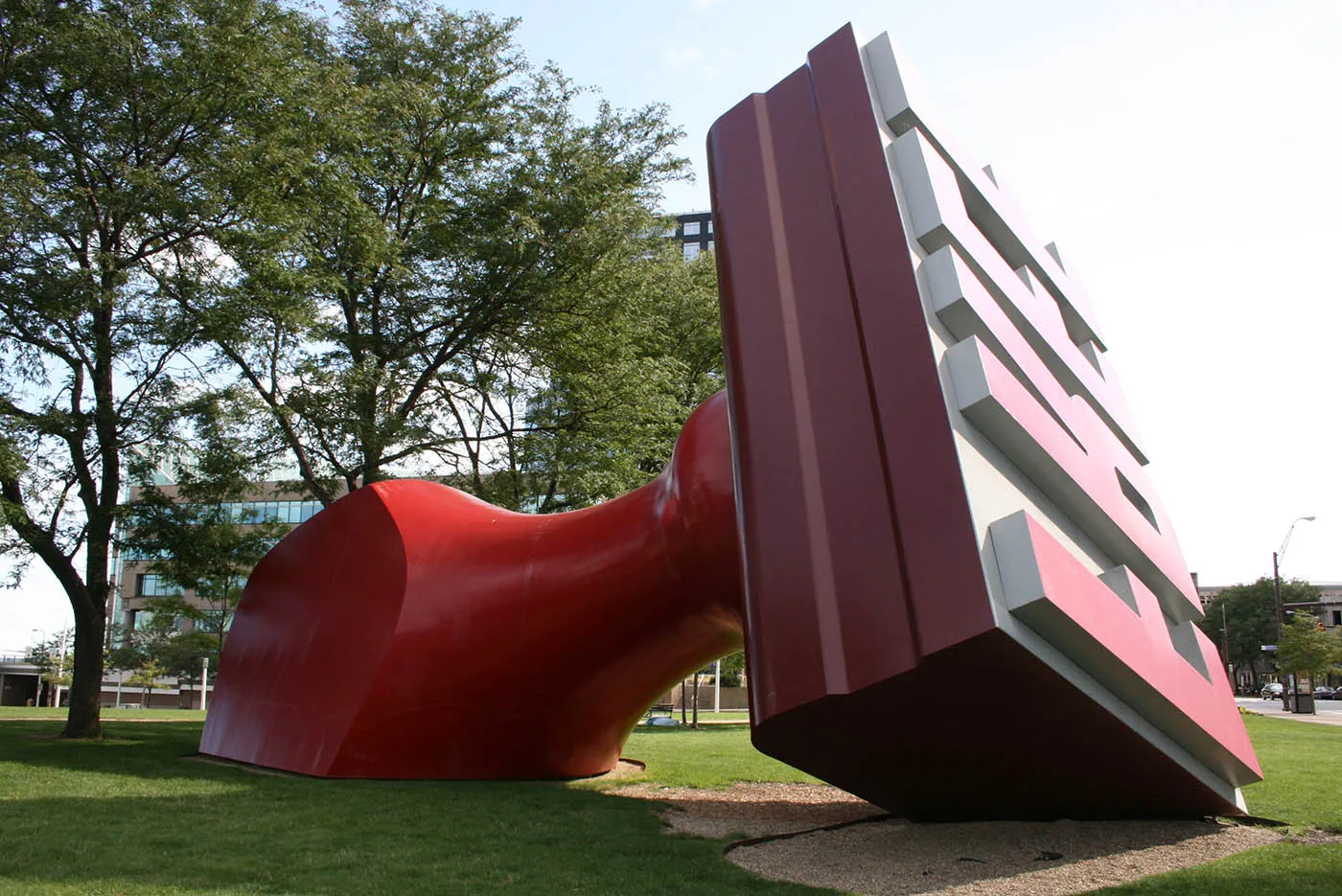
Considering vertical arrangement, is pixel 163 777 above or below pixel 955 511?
below

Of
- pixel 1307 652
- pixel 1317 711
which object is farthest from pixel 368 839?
pixel 1317 711

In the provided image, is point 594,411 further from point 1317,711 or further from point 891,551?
point 1317,711

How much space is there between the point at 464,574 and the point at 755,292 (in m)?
5.28

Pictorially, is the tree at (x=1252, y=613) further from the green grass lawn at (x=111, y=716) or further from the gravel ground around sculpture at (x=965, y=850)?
the gravel ground around sculpture at (x=965, y=850)

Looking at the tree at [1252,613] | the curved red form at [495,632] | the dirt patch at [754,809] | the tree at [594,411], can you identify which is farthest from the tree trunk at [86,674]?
the tree at [1252,613]

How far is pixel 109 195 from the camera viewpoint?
558 inches

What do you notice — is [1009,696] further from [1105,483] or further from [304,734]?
[304,734]

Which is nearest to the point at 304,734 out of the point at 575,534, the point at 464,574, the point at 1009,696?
the point at 464,574

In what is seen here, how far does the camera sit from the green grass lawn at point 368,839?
19.4 feet

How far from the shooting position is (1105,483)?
7.47 metres

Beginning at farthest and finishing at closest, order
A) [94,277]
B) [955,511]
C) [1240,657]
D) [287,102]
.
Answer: [1240,657], [287,102], [94,277], [955,511]

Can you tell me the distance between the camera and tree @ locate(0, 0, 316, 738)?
1420 centimetres

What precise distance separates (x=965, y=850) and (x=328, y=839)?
14.3 feet

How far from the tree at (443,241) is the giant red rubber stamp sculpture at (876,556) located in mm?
8197
